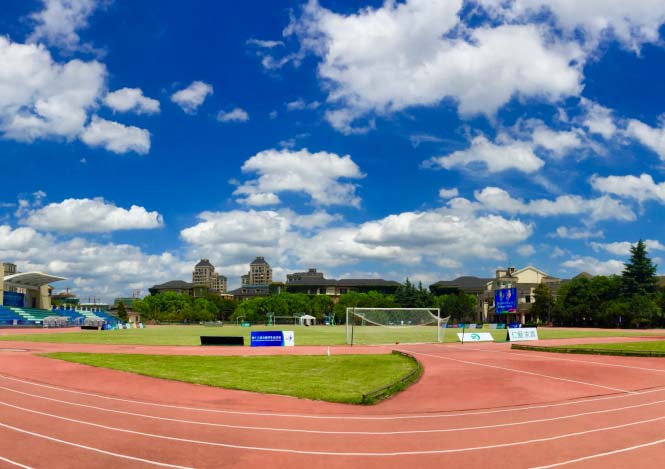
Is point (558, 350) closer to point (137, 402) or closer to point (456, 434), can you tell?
point (456, 434)

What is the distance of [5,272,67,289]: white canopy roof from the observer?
115 metres

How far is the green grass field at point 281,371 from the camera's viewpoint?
73.9ft

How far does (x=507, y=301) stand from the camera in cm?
6688

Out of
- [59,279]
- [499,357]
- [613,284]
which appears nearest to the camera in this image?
[499,357]

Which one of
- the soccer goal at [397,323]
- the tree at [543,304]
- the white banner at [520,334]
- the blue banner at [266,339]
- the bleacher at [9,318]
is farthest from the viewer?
the tree at [543,304]

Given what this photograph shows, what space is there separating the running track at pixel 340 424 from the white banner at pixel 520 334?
29184 millimetres

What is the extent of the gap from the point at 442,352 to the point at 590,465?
28.8 meters

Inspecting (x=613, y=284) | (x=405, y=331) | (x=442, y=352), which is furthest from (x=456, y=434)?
(x=613, y=284)

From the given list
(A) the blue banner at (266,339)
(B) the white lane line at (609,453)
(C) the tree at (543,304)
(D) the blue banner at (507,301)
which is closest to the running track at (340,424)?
(B) the white lane line at (609,453)

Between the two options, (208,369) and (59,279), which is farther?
(59,279)

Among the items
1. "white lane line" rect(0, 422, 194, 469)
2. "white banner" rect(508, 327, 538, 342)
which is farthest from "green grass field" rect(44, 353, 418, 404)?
"white banner" rect(508, 327, 538, 342)

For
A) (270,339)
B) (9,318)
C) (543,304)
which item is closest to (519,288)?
(543,304)

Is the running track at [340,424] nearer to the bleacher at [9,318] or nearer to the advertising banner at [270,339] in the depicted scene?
the advertising banner at [270,339]

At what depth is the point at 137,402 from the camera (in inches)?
788
